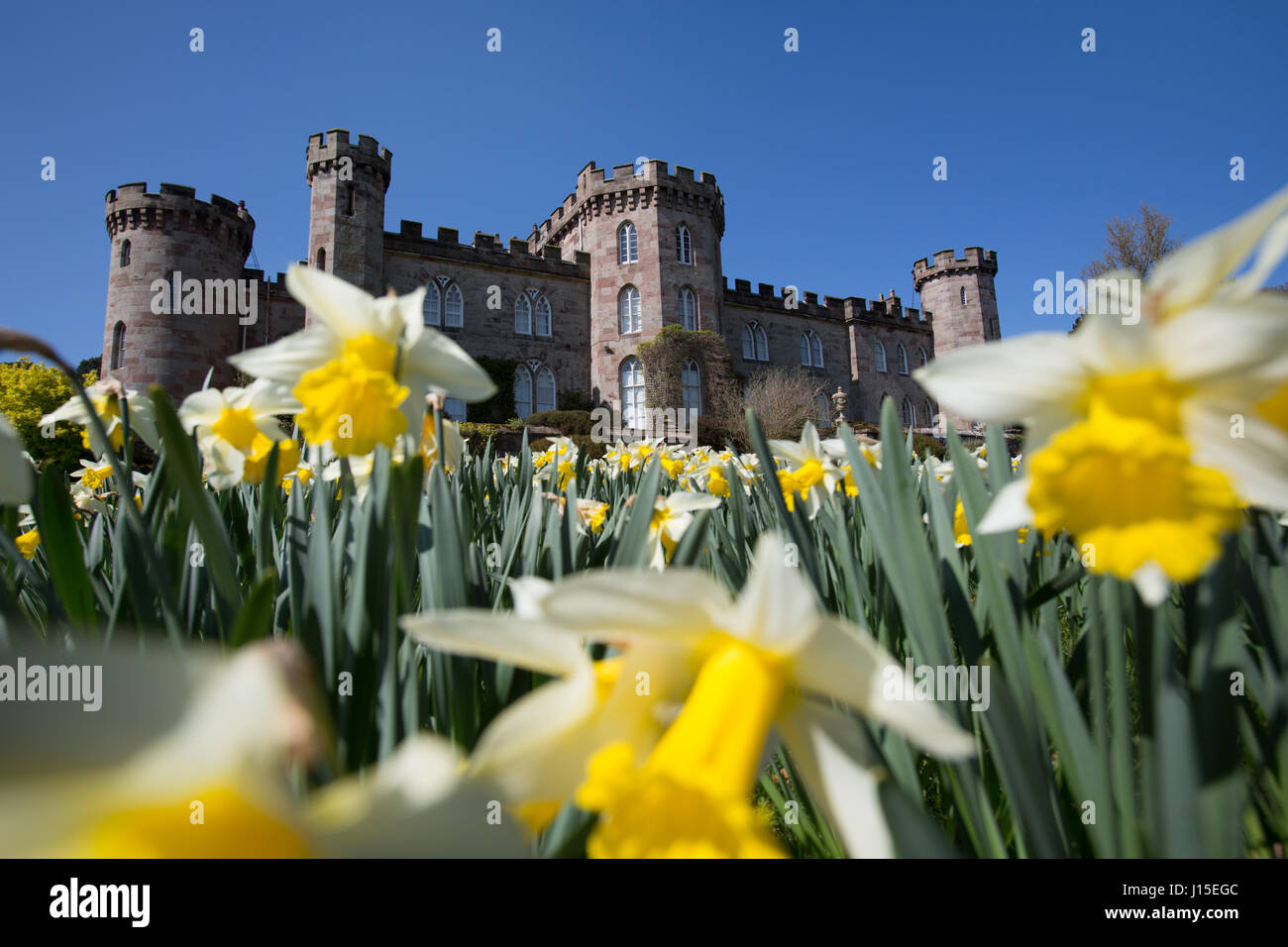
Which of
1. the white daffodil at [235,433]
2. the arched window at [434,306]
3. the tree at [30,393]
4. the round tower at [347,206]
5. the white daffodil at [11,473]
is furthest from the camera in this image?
the arched window at [434,306]

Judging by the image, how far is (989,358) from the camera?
42 cm

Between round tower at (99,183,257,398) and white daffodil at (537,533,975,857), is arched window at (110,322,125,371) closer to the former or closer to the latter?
round tower at (99,183,257,398)

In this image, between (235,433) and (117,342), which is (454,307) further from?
(235,433)

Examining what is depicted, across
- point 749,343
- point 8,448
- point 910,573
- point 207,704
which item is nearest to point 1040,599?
point 910,573

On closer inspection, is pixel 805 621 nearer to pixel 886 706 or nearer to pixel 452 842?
pixel 886 706

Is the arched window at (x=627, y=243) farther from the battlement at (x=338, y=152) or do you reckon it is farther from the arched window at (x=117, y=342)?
the arched window at (x=117, y=342)

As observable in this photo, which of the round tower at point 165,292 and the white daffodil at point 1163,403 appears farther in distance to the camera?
the round tower at point 165,292

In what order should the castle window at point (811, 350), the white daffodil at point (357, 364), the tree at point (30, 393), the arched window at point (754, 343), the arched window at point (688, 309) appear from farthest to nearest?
1. the castle window at point (811, 350)
2. the arched window at point (754, 343)
3. the arched window at point (688, 309)
4. the tree at point (30, 393)
5. the white daffodil at point (357, 364)

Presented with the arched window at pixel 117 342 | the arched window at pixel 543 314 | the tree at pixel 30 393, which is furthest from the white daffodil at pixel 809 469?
the arched window at pixel 117 342

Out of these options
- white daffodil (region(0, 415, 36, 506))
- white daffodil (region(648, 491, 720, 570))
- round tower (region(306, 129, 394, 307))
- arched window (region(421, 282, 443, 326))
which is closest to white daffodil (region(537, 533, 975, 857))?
white daffodil (region(0, 415, 36, 506))

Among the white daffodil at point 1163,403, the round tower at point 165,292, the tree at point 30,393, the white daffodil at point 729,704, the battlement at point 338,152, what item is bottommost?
the white daffodil at point 729,704

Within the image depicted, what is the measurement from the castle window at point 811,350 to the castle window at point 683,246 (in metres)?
5.82

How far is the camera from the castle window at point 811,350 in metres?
22.6
